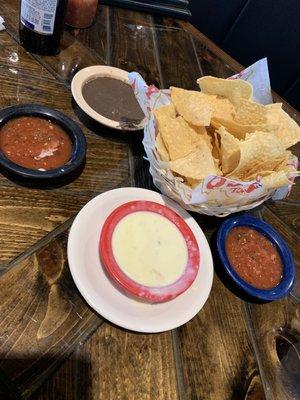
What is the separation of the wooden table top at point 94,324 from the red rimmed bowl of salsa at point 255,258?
2.1 inches

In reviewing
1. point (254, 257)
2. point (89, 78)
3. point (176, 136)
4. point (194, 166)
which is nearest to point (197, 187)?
point (194, 166)

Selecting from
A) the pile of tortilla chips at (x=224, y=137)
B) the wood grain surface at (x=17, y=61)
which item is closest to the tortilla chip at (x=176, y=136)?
the pile of tortilla chips at (x=224, y=137)

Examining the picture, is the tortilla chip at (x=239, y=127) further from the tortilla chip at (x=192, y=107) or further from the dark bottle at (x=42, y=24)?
the dark bottle at (x=42, y=24)

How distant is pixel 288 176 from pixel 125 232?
50cm

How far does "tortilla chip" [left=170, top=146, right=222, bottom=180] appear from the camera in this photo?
1.01 m

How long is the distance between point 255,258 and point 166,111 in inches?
20.0

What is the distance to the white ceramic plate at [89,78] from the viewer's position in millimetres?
1214

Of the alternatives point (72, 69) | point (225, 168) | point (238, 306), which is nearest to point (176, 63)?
point (72, 69)

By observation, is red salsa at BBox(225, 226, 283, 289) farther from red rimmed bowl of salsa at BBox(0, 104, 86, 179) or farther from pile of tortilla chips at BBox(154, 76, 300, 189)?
Result: red rimmed bowl of salsa at BBox(0, 104, 86, 179)

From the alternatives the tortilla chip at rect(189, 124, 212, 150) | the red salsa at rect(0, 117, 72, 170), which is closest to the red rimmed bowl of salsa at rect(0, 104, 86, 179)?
the red salsa at rect(0, 117, 72, 170)

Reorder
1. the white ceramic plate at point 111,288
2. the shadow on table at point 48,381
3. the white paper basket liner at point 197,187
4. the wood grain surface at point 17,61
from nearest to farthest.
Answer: the shadow on table at point 48,381, the white ceramic plate at point 111,288, the white paper basket liner at point 197,187, the wood grain surface at point 17,61

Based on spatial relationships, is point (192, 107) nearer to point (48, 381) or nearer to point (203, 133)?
point (203, 133)

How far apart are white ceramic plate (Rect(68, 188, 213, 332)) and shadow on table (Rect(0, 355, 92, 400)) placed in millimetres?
129

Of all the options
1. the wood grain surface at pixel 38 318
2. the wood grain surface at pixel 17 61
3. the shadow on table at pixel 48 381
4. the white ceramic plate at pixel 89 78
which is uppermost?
the white ceramic plate at pixel 89 78
